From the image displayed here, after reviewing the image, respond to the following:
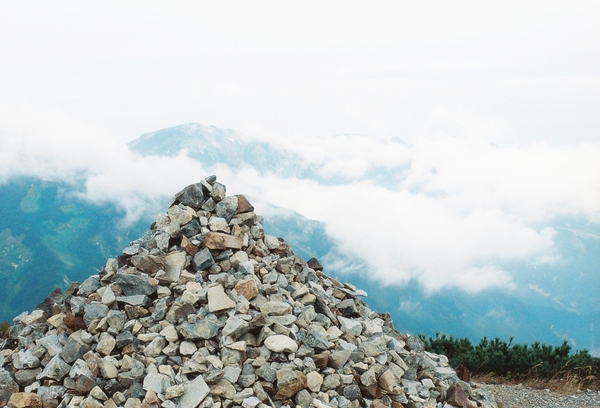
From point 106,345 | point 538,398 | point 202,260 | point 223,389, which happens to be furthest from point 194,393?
point 538,398

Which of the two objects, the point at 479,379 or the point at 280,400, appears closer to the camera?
the point at 280,400

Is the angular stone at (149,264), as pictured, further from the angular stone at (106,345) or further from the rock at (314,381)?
the rock at (314,381)

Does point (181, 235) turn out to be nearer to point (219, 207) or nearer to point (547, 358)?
point (219, 207)

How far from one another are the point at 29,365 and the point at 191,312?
3146mm

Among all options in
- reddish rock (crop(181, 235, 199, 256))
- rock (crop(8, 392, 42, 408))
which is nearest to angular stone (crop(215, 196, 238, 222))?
reddish rock (crop(181, 235, 199, 256))

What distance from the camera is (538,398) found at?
1277cm

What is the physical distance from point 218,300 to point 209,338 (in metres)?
0.72

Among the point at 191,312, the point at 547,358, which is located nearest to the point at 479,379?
the point at 547,358

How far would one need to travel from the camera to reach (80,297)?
1010cm

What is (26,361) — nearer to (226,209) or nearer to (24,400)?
(24,400)

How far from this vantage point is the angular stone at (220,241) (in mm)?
9984

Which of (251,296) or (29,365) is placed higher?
(251,296)

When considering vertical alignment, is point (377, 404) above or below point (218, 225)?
below

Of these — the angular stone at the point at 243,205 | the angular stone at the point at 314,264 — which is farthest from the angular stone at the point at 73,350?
the angular stone at the point at 314,264
